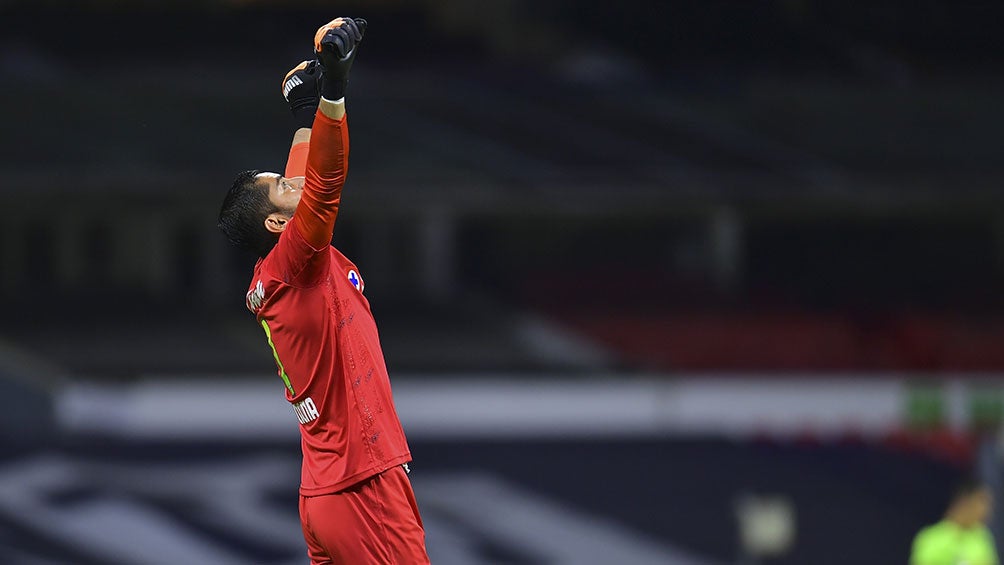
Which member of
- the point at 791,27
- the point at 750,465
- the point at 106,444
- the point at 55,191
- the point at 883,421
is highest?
the point at 791,27

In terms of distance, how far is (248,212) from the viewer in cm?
345

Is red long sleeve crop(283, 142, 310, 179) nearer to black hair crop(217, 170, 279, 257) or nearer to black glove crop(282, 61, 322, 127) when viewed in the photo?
black glove crop(282, 61, 322, 127)

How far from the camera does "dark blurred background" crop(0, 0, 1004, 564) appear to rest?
1038 centimetres

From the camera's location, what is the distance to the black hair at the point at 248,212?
344 centimetres

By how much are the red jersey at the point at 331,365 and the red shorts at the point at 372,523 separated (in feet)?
0.12

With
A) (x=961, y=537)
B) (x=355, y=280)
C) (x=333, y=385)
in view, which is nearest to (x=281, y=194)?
(x=355, y=280)

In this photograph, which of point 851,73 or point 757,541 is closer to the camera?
point 757,541

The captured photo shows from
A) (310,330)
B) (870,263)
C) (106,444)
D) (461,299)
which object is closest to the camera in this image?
(310,330)

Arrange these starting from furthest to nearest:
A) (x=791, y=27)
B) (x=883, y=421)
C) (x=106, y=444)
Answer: (x=883, y=421) < (x=791, y=27) < (x=106, y=444)

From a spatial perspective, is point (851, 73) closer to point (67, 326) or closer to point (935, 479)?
point (935, 479)

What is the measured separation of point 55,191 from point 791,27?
7859 millimetres

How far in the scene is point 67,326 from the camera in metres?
15.8

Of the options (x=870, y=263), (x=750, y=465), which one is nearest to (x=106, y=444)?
(x=750, y=465)

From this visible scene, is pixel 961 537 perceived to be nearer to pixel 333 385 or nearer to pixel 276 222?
pixel 333 385
